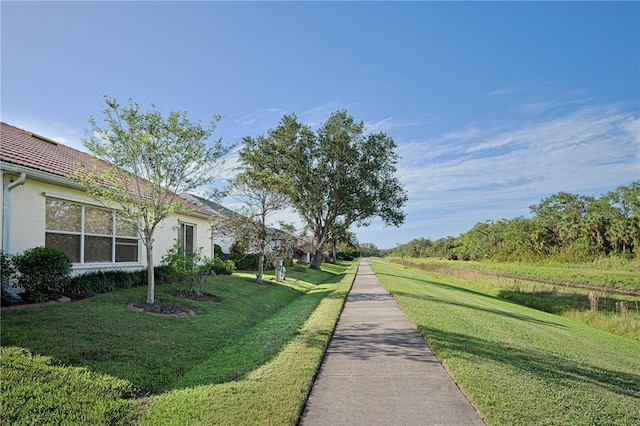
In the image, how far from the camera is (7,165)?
7738mm

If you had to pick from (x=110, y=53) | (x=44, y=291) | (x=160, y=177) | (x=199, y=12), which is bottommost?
(x=44, y=291)

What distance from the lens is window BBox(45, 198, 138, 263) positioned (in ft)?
31.2

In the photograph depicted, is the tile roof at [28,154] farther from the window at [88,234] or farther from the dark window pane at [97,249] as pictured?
the dark window pane at [97,249]

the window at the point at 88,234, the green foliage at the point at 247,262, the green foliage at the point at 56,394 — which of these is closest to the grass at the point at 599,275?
the green foliage at the point at 247,262

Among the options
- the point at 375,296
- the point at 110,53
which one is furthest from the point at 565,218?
the point at 110,53

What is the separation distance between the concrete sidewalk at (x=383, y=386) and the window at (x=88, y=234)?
7226mm

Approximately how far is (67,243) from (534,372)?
34.5 feet

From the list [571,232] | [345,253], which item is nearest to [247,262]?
[571,232]

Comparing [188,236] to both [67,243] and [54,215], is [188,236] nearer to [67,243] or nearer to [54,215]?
[67,243]

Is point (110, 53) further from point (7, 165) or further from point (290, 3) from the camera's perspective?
point (290, 3)

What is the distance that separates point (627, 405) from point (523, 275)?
39841 mm

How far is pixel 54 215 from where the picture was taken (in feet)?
31.1

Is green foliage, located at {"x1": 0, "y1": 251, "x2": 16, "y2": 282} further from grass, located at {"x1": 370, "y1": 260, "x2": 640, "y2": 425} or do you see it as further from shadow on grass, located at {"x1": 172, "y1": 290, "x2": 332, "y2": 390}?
grass, located at {"x1": 370, "y1": 260, "x2": 640, "y2": 425}

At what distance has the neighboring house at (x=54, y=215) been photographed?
8.19 m
